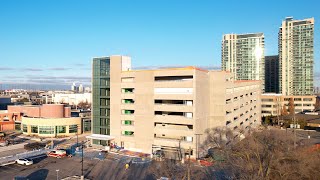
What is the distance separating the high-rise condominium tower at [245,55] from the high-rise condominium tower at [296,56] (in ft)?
26.4

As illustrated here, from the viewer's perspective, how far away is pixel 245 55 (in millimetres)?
115438

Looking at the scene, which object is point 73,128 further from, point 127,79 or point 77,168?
point 77,168

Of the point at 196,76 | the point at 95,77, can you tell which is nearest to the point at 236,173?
the point at 196,76

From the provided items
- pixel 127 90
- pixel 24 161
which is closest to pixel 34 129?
pixel 24 161

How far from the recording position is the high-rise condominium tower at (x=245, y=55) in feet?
370

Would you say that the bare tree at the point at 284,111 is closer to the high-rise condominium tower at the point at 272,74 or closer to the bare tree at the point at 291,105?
the bare tree at the point at 291,105

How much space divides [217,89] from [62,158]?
23.9m

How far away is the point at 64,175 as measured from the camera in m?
29.9

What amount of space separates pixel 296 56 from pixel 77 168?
96384 mm

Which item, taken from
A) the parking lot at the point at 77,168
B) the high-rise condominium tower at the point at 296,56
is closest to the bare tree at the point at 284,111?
the high-rise condominium tower at the point at 296,56

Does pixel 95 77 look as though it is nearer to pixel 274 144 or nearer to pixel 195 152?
pixel 195 152

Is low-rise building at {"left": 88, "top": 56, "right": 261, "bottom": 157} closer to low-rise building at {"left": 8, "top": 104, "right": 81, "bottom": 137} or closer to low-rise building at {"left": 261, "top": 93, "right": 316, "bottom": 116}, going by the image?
low-rise building at {"left": 8, "top": 104, "right": 81, "bottom": 137}

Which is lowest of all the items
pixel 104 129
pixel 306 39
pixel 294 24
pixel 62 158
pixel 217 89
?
pixel 62 158

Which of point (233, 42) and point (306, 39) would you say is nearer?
point (306, 39)
